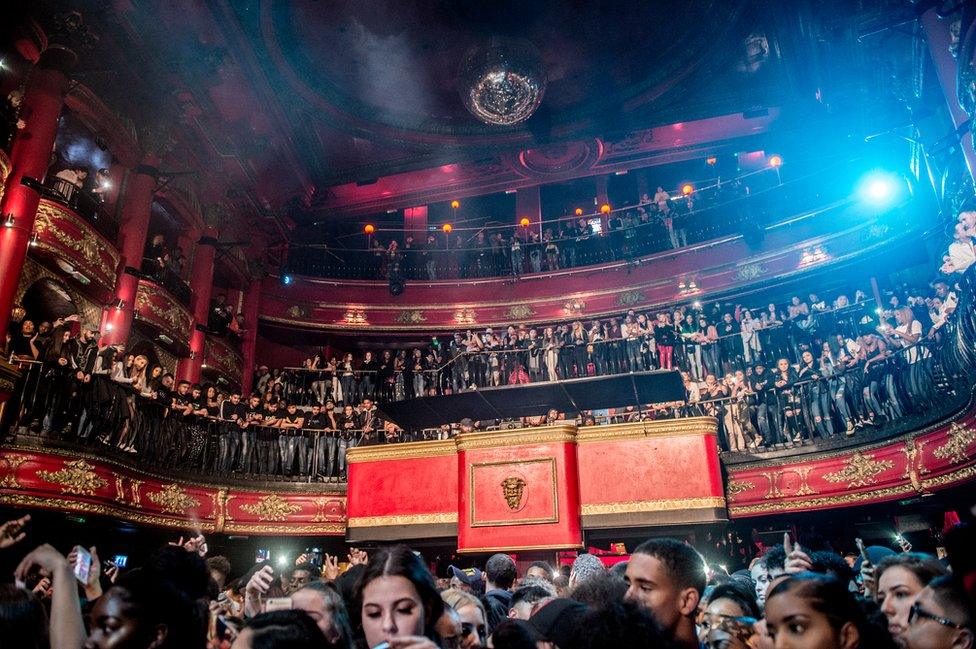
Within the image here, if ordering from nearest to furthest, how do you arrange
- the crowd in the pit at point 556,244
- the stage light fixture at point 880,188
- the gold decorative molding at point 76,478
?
the gold decorative molding at point 76,478
the stage light fixture at point 880,188
the crowd in the pit at point 556,244

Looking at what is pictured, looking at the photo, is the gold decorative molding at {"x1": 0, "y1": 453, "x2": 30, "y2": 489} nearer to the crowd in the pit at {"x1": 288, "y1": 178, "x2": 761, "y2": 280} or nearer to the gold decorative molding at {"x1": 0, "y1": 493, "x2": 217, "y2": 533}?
the gold decorative molding at {"x1": 0, "y1": 493, "x2": 217, "y2": 533}

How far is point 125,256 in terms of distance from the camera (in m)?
13.7

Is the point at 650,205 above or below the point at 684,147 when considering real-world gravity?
below

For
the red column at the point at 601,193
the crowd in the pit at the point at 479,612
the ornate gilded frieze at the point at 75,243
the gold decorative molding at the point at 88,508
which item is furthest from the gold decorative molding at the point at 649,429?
the red column at the point at 601,193

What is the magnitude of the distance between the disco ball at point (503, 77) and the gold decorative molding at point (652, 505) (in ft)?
31.0

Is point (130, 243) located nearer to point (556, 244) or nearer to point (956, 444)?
point (556, 244)

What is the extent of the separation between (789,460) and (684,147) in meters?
12.1

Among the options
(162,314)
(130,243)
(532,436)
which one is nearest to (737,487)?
(532,436)

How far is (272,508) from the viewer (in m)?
13.5

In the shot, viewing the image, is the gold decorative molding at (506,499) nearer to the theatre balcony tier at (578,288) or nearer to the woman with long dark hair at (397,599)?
the woman with long dark hair at (397,599)

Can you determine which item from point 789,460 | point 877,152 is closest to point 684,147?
point 877,152

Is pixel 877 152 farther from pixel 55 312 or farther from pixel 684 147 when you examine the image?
pixel 55 312

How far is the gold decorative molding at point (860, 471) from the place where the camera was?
34.7 ft

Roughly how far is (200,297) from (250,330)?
2.45 meters
